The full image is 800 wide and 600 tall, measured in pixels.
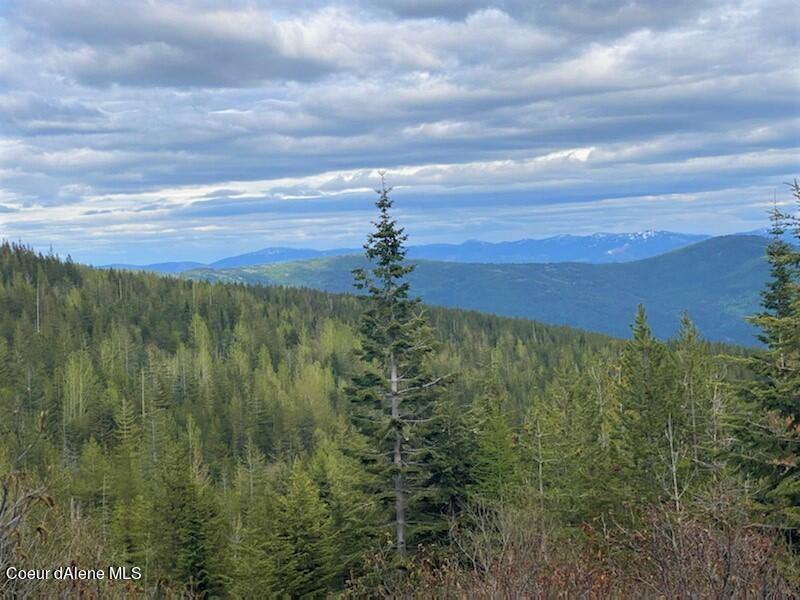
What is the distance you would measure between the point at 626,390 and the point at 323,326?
156m

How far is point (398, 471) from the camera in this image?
26578 mm

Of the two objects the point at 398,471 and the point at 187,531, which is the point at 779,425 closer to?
the point at 398,471

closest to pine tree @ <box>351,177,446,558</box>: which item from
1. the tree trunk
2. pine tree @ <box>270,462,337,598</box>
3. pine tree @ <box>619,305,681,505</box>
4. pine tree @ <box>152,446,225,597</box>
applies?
the tree trunk

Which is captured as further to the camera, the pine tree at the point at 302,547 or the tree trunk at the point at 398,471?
the pine tree at the point at 302,547

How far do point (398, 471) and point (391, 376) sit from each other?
3.51 m

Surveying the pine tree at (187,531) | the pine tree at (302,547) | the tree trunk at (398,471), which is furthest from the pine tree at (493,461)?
the pine tree at (187,531)

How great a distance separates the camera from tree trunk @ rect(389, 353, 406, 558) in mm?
26266

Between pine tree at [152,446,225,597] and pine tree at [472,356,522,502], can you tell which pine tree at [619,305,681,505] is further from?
pine tree at [152,446,225,597]

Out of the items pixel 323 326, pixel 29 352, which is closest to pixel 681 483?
pixel 29 352

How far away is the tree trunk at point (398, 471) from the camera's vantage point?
26.3 m

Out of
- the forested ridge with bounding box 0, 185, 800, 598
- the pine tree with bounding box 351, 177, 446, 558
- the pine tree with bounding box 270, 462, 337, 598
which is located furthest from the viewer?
the pine tree with bounding box 270, 462, 337, 598

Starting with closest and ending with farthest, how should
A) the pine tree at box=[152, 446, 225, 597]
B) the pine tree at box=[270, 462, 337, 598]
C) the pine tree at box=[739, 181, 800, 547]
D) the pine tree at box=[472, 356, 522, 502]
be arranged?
the pine tree at box=[739, 181, 800, 547]
the pine tree at box=[270, 462, 337, 598]
the pine tree at box=[472, 356, 522, 502]
the pine tree at box=[152, 446, 225, 597]

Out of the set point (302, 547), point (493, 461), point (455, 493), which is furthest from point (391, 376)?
point (493, 461)

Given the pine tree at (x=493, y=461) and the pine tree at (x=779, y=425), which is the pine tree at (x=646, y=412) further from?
the pine tree at (x=779, y=425)
